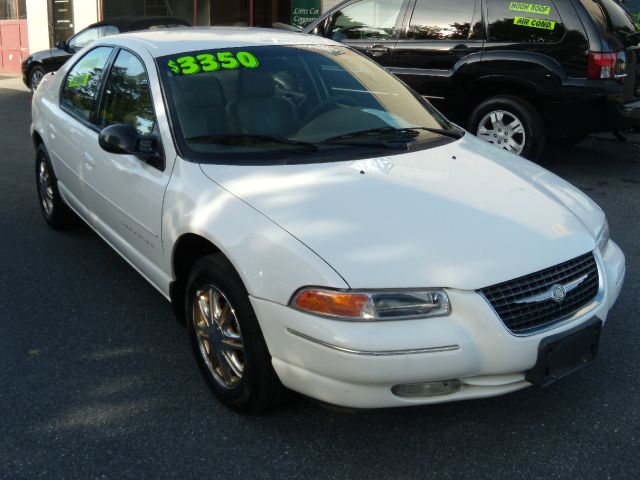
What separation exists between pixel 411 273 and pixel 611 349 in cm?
161

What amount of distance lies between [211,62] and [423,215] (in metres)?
1.60

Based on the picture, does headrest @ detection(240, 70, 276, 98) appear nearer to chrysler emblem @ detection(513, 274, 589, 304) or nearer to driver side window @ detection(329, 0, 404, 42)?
chrysler emblem @ detection(513, 274, 589, 304)

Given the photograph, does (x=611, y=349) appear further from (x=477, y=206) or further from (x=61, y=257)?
(x=61, y=257)

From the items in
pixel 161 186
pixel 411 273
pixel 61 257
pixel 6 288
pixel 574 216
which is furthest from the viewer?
pixel 61 257

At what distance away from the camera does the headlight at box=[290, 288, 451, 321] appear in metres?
2.50

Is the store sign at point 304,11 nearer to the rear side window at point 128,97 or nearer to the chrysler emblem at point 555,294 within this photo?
the rear side window at point 128,97

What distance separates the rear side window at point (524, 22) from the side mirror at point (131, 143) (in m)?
4.76

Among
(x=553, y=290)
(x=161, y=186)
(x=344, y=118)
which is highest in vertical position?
(x=344, y=118)

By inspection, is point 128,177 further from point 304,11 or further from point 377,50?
point 304,11

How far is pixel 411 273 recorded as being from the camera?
8.32ft

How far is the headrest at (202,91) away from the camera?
3.57 meters

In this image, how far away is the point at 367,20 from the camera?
8.19 meters

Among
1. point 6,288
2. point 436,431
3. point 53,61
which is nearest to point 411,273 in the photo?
point 436,431

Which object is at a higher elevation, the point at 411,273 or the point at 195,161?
the point at 195,161
